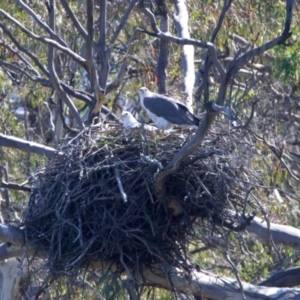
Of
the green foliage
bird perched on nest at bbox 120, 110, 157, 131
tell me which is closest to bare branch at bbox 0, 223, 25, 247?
bird perched on nest at bbox 120, 110, 157, 131

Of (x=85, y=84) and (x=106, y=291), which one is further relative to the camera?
(x=85, y=84)

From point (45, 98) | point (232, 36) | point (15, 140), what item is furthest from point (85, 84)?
point (15, 140)

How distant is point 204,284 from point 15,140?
2.17 m

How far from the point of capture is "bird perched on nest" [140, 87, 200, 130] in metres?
7.05

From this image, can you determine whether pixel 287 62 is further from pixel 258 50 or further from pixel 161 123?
pixel 258 50

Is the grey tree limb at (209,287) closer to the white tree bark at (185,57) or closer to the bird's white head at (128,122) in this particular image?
the bird's white head at (128,122)

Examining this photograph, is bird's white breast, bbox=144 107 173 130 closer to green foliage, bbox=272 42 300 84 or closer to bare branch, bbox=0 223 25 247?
bare branch, bbox=0 223 25 247

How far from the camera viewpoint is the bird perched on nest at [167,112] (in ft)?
23.1

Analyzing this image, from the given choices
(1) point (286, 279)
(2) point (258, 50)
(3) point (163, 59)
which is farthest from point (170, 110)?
(2) point (258, 50)

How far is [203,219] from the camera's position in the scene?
6191mm

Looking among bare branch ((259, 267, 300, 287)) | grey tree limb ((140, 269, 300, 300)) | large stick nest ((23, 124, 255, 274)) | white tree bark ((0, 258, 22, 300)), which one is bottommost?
white tree bark ((0, 258, 22, 300))

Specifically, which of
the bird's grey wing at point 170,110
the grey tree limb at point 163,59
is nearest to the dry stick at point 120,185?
the bird's grey wing at point 170,110

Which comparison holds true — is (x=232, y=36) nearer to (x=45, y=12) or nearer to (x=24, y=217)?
(x=45, y=12)

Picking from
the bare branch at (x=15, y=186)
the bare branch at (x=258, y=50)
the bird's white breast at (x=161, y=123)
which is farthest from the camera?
the bird's white breast at (x=161, y=123)
